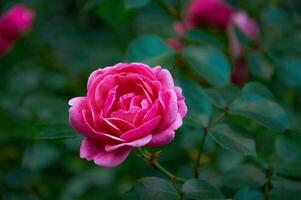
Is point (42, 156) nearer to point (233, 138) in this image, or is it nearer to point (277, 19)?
point (277, 19)

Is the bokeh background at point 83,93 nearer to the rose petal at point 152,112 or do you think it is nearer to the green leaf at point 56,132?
the green leaf at point 56,132

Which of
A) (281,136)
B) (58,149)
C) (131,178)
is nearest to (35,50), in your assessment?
(58,149)

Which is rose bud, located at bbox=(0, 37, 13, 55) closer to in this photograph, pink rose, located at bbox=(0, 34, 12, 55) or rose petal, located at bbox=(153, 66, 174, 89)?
pink rose, located at bbox=(0, 34, 12, 55)

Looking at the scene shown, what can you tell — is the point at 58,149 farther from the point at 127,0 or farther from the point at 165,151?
the point at 127,0

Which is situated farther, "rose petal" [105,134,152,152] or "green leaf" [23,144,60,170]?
"green leaf" [23,144,60,170]

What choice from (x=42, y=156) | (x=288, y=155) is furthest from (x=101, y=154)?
(x=42, y=156)

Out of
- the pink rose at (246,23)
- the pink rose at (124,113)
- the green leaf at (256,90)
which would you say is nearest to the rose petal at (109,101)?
the pink rose at (124,113)

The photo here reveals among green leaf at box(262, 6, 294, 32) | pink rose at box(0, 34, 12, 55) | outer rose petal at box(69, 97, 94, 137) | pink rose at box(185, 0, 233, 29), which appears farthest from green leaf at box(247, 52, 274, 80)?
pink rose at box(0, 34, 12, 55)
